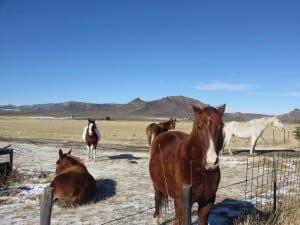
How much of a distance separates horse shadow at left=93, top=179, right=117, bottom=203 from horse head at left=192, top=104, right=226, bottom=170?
237 inches

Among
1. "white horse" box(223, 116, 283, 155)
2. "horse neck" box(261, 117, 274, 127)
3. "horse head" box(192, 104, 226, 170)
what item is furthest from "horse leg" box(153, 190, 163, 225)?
"horse neck" box(261, 117, 274, 127)

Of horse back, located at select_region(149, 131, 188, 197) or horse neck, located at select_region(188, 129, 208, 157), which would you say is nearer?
horse neck, located at select_region(188, 129, 208, 157)

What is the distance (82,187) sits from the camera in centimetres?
1025

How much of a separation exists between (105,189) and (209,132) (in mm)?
7626

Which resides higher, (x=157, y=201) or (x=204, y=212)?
(x=204, y=212)

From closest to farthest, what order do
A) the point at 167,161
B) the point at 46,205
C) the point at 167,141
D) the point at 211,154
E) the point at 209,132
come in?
the point at 46,205
the point at 211,154
the point at 209,132
the point at 167,161
the point at 167,141

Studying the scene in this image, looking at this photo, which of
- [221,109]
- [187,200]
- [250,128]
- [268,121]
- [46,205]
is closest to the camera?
[46,205]

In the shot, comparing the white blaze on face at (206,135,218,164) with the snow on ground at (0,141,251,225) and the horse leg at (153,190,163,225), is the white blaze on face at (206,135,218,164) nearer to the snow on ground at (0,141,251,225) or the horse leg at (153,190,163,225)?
the horse leg at (153,190,163,225)

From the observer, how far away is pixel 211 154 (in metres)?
5.02

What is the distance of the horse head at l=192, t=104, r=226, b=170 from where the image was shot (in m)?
5.03

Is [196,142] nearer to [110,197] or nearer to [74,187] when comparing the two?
[74,187]

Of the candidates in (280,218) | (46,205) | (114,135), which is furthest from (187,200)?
(114,135)

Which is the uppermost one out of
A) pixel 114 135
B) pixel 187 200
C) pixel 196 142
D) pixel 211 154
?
pixel 196 142

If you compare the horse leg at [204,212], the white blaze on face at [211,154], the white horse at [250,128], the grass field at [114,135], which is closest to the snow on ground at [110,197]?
the horse leg at [204,212]
